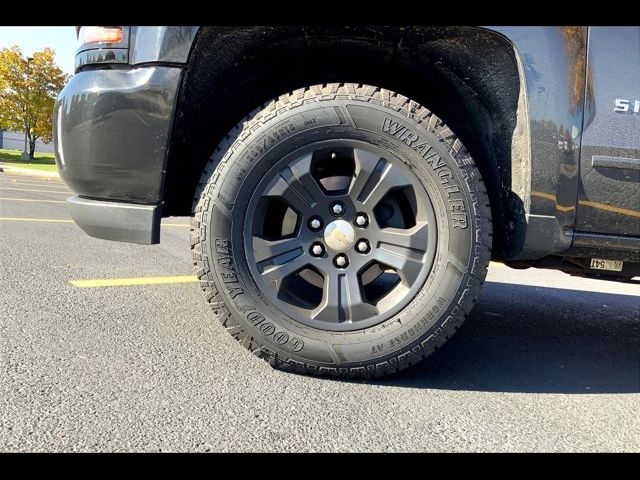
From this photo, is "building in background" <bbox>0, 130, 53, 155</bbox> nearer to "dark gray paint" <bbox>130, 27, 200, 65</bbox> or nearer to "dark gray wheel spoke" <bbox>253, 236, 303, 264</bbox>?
"dark gray paint" <bbox>130, 27, 200, 65</bbox>

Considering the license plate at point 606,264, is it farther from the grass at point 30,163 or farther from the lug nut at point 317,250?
the grass at point 30,163

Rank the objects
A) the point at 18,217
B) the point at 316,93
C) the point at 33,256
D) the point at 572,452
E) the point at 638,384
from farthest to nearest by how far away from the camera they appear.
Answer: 1. the point at 18,217
2. the point at 33,256
3. the point at 638,384
4. the point at 316,93
5. the point at 572,452

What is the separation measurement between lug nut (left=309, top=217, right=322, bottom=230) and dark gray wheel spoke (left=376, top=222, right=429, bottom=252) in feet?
0.74

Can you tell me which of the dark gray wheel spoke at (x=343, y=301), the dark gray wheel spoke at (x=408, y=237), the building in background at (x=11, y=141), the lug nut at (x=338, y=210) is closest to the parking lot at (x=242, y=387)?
the dark gray wheel spoke at (x=343, y=301)

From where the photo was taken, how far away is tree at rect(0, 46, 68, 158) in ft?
94.6

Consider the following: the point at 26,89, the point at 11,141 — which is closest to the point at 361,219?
the point at 26,89

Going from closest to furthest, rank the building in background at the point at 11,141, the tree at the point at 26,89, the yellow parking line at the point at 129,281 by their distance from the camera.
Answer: the yellow parking line at the point at 129,281
the tree at the point at 26,89
the building in background at the point at 11,141

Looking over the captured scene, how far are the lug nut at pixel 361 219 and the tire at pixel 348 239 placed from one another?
23 mm

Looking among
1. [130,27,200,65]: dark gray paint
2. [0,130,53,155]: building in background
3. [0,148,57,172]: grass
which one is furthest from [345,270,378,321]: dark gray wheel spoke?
[0,130,53,155]: building in background

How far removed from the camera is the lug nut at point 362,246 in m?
1.75

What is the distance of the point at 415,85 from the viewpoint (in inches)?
82.3
